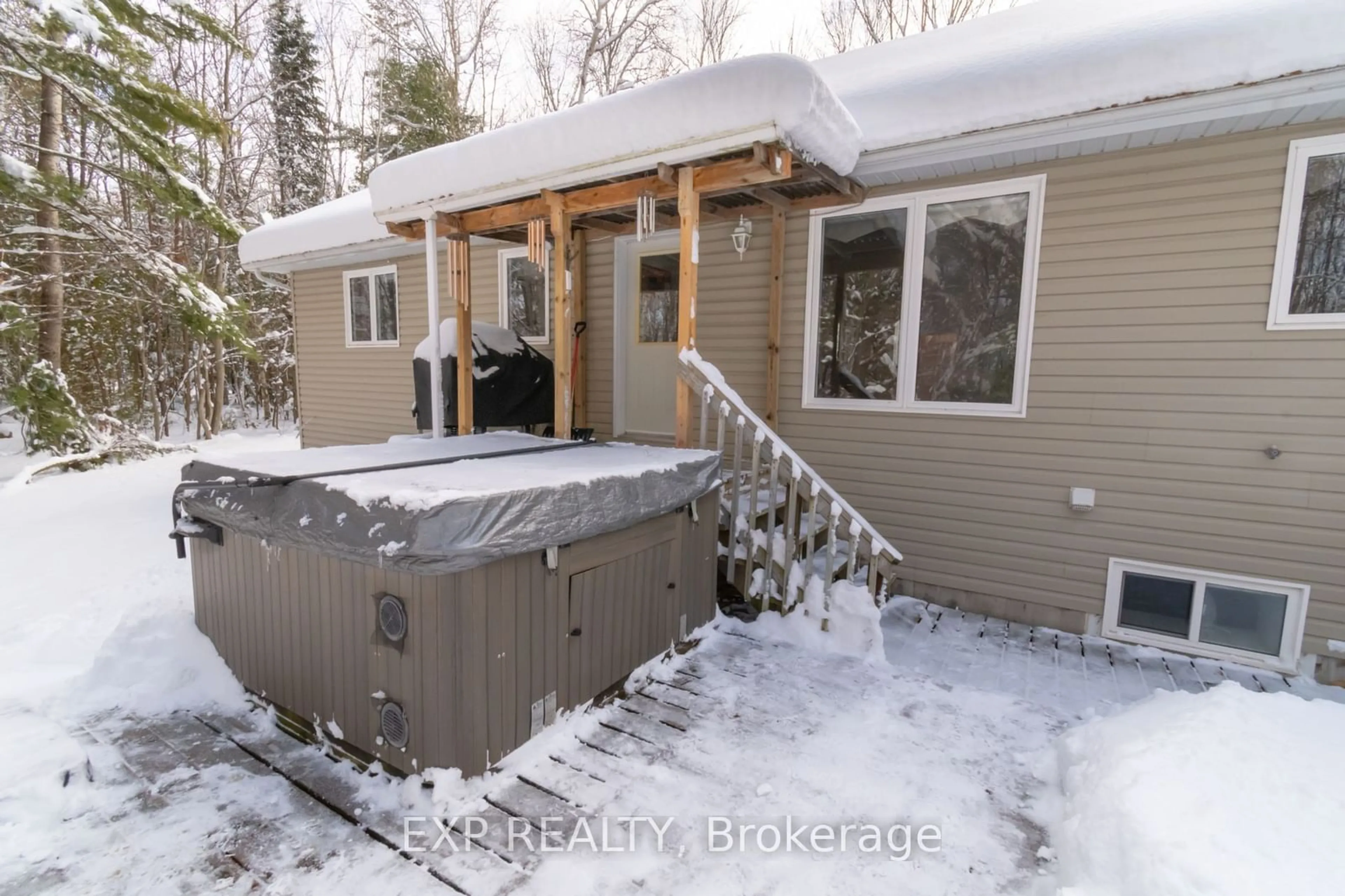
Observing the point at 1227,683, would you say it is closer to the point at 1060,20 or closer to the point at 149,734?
the point at 1060,20

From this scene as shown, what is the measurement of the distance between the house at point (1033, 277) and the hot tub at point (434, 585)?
121cm

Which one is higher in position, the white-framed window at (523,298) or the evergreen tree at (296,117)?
the evergreen tree at (296,117)

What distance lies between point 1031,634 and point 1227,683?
4.02ft

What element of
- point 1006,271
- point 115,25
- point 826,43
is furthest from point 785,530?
point 826,43

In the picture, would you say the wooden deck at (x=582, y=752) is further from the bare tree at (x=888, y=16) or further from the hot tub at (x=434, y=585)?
the bare tree at (x=888, y=16)

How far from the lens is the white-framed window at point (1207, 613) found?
3.17m

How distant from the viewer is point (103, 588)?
3.89 metres

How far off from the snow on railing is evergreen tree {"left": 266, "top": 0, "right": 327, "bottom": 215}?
15.7 m

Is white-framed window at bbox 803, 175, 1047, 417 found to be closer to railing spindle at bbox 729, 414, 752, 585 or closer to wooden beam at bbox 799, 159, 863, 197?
wooden beam at bbox 799, 159, 863, 197

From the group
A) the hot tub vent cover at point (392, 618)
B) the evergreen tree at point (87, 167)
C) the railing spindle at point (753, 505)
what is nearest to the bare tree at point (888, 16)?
the evergreen tree at point (87, 167)

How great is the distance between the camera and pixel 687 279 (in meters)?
3.47

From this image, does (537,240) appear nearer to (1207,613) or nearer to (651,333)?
(651,333)

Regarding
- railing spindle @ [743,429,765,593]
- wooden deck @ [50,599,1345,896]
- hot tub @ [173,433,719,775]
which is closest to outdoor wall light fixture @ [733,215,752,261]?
railing spindle @ [743,429,765,593]

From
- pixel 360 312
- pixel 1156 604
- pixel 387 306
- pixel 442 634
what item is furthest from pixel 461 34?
pixel 1156 604
